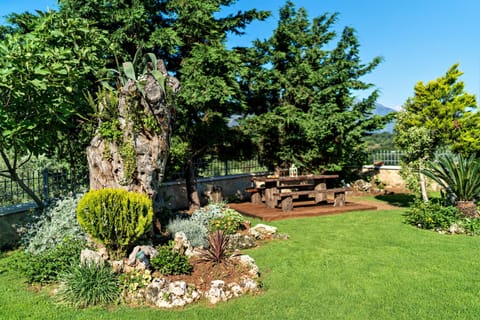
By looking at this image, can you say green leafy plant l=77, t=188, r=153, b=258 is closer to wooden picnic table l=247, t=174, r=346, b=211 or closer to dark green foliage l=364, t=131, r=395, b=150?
wooden picnic table l=247, t=174, r=346, b=211

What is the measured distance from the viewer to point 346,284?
17.2 feet

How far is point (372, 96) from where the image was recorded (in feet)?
47.5

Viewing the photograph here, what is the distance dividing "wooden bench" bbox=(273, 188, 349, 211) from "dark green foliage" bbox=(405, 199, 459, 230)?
8.70 feet

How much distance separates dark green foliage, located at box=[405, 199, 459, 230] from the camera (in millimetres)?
8664

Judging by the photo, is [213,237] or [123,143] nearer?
[213,237]

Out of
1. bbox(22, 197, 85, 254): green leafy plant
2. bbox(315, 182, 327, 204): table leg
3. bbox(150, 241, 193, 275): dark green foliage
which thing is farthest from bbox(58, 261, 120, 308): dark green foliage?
bbox(315, 182, 327, 204): table leg

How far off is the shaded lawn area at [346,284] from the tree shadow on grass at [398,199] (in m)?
4.60

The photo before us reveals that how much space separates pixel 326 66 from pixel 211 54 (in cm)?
635

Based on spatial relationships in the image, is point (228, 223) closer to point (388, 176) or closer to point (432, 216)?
point (432, 216)

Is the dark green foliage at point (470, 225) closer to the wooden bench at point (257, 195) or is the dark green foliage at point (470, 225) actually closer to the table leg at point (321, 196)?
the table leg at point (321, 196)

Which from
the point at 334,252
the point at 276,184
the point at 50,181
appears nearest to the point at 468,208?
the point at 334,252

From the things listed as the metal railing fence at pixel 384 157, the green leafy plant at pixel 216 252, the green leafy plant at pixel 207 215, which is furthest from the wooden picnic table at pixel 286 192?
the green leafy plant at pixel 216 252

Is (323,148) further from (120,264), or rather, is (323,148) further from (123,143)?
(120,264)

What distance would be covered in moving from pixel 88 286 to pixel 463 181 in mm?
8804
